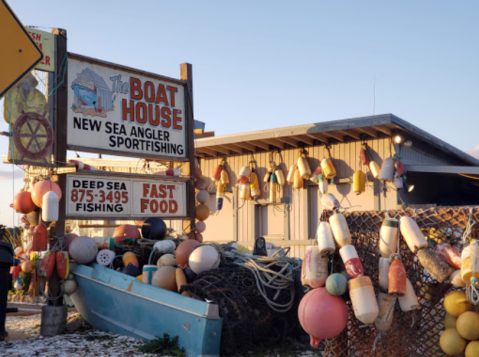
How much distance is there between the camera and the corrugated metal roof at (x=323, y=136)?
12.9 m

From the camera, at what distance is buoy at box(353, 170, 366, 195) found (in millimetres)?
13492

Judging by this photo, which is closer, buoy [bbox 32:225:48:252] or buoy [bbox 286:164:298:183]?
buoy [bbox 32:225:48:252]

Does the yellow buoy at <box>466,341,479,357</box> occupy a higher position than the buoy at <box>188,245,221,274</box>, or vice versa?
the buoy at <box>188,245,221,274</box>

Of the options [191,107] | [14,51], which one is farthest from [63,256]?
[14,51]

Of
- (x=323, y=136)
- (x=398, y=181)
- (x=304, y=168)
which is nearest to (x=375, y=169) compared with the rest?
(x=398, y=181)

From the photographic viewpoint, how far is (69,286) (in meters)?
8.99

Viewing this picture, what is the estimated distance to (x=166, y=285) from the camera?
790cm

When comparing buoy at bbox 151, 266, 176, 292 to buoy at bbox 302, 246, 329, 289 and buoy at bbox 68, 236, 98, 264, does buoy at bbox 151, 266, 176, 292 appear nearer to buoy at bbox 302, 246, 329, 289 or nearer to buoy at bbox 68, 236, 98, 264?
buoy at bbox 68, 236, 98, 264

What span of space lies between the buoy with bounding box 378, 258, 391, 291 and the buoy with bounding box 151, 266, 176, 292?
3840 millimetres

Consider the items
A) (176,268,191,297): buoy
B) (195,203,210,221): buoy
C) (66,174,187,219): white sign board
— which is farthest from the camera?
(195,203,210,221): buoy

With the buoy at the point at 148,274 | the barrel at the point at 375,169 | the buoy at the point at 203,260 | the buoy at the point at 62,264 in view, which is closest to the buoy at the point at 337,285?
the buoy at the point at 203,260

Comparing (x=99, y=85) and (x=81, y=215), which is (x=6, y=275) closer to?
(x=81, y=215)

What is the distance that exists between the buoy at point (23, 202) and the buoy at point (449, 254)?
6.46 m

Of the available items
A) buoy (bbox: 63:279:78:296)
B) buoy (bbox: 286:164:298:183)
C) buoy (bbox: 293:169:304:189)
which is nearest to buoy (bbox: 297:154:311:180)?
buoy (bbox: 293:169:304:189)
